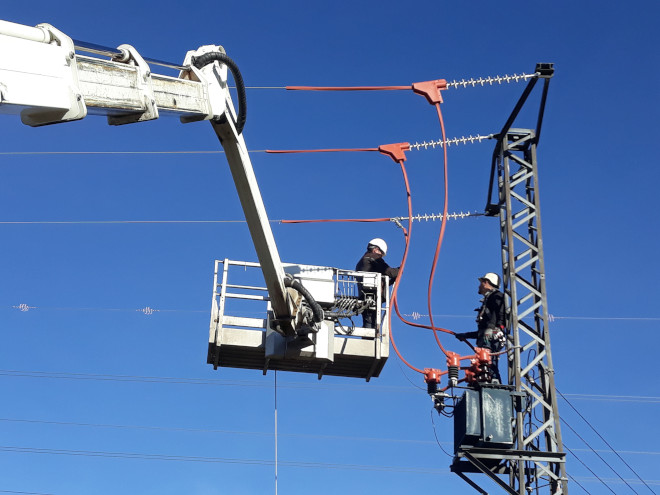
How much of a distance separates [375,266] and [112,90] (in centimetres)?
883

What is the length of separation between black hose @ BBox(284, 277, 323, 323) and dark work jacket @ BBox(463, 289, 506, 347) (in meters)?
2.80

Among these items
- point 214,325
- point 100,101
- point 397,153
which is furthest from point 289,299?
point 100,101

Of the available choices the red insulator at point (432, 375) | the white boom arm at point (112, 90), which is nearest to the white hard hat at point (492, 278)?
the red insulator at point (432, 375)

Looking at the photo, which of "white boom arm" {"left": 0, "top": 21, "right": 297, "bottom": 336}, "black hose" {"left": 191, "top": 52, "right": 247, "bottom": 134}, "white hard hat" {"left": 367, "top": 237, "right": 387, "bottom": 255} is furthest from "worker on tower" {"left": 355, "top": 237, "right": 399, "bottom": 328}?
"black hose" {"left": 191, "top": 52, "right": 247, "bottom": 134}

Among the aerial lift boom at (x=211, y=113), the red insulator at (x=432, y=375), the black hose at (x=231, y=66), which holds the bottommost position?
the red insulator at (x=432, y=375)

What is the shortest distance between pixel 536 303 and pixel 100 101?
8.90 metres

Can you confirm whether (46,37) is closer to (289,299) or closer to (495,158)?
(289,299)

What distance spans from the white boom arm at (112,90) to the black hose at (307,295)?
148cm

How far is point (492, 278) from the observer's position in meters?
16.4

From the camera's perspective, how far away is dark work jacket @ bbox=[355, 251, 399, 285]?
16734 mm

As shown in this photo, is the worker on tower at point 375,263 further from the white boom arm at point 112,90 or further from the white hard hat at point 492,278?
the white boom arm at point 112,90

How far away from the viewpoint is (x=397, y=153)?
16453 millimetres

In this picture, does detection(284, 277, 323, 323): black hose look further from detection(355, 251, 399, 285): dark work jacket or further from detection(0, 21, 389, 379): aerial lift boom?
detection(355, 251, 399, 285): dark work jacket

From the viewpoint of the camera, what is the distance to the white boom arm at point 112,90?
7461mm
